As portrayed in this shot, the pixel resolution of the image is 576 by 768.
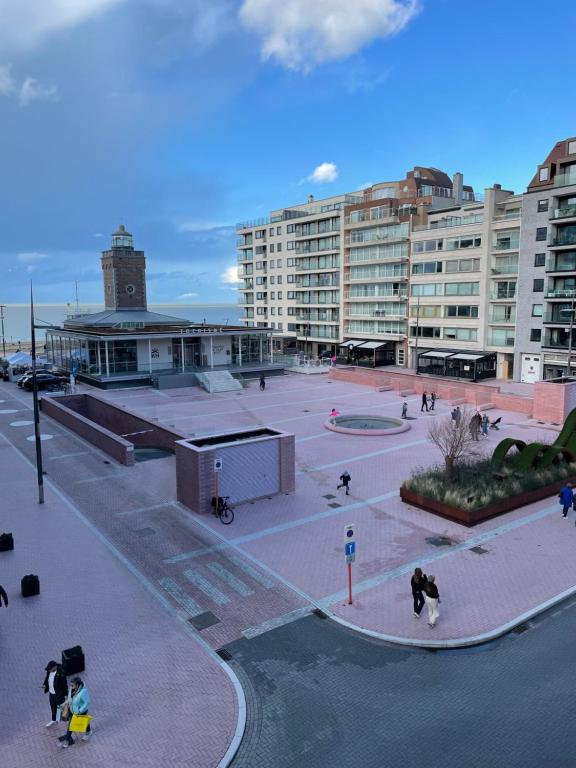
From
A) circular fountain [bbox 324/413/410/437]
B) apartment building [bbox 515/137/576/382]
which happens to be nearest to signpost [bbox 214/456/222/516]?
circular fountain [bbox 324/413/410/437]

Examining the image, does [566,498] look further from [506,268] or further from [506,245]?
[506,245]

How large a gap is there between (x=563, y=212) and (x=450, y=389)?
19562mm

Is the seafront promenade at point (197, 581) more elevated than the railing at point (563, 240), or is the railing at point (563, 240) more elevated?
the railing at point (563, 240)

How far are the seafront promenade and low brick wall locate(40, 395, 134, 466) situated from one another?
91 centimetres

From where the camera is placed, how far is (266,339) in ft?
201

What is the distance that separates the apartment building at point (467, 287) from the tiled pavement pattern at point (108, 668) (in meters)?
47.2

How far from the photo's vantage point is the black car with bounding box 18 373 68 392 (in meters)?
48.6

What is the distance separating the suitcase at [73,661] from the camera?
11.1m

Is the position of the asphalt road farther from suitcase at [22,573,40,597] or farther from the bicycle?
the bicycle

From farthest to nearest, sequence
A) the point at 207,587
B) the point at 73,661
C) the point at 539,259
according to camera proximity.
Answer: the point at 539,259, the point at 207,587, the point at 73,661

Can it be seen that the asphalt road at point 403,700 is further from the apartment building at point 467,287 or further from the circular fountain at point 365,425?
the apartment building at point 467,287

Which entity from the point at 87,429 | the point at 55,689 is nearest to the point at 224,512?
the point at 55,689

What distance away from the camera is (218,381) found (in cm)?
4816

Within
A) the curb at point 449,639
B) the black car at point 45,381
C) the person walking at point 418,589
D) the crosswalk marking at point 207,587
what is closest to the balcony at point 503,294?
the black car at point 45,381
